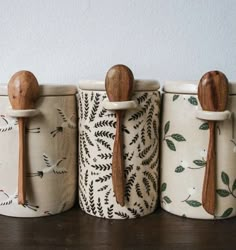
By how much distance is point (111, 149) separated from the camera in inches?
14.9

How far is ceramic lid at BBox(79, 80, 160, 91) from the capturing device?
14.5 inches

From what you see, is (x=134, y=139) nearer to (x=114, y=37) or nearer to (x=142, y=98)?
(x=142, y=98)

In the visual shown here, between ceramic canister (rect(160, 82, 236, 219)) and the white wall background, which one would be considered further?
the white wall background

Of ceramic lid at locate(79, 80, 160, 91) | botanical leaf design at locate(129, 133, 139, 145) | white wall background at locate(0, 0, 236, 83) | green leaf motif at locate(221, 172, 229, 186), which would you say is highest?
white wall background at locate(0, 0, 236, 83)

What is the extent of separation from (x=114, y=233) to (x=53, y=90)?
0.17 m

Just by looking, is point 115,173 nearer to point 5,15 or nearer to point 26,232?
point 26,232

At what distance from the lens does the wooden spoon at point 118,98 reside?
0.34 metres

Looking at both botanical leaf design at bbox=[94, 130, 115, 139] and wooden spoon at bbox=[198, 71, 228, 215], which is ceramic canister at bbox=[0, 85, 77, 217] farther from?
wooden spoon at bbox=[198, 71, 228, 215]

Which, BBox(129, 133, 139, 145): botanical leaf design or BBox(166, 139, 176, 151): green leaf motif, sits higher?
BBox(129, 133, 139, 145): botanical leaf design

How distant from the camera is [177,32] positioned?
493mm

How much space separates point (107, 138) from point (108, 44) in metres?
0.18

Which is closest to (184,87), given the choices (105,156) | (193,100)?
(193,100)

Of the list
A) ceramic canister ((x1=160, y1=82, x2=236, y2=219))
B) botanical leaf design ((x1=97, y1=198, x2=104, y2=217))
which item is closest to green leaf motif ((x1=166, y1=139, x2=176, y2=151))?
ceramic canister ((x1=160, y1=82, x2=236, y2=219))

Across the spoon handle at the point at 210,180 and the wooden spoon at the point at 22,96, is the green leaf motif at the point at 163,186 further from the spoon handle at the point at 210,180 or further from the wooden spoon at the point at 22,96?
the wooden spoon at the point at 22,96
